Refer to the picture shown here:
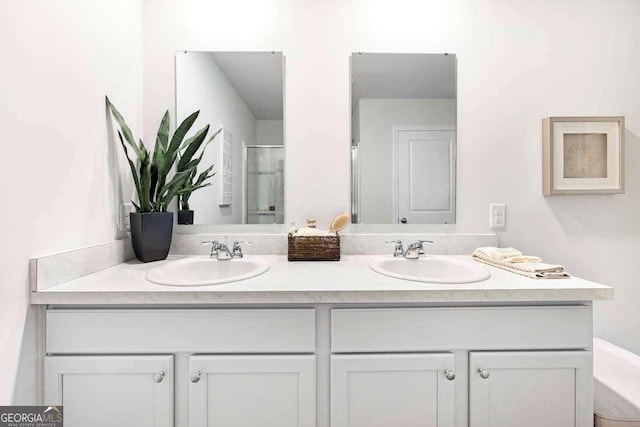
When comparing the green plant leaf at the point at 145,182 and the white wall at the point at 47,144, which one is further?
the green plant leaf at the point at 145,182

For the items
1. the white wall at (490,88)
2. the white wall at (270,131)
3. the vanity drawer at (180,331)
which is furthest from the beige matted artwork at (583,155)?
the vanity drawer at (180,331)

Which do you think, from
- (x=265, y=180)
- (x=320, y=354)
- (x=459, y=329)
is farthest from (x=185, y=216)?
(x=459, y=329)

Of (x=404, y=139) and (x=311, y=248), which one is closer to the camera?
(x=311, y=248)

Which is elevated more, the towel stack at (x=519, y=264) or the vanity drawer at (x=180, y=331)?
the towel stack at (x=519, y=264)

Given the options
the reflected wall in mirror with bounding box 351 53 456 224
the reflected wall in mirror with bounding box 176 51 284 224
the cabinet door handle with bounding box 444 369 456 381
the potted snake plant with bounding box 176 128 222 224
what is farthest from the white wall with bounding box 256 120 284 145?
the cabinet door handle with bounding box 444 369 456 381

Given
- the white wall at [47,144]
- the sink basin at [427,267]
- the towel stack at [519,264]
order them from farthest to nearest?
the sink basin at [427,267]
the towel stack at [519,264]
the white wall at [47,144]

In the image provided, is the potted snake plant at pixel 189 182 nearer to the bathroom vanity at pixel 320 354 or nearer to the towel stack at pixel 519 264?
the bathroom vanity at pixel 320 354

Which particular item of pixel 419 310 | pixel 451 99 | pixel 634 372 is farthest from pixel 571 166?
pixel 419 310

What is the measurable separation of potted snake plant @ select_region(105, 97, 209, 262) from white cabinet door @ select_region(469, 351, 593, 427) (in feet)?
4.30

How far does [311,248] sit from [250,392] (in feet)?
2.12

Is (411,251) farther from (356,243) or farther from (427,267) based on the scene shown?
(356,243)

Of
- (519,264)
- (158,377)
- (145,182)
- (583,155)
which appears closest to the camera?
(158,377)

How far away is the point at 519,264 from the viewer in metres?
1.32

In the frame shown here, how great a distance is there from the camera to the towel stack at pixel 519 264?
47.0 inches
